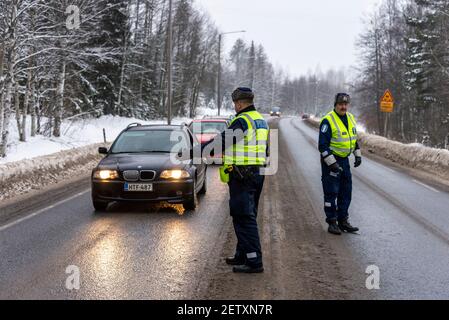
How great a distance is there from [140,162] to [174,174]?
2.06 feet

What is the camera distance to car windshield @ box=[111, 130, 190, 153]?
912cm

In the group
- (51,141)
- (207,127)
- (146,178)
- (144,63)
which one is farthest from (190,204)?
(144,63)

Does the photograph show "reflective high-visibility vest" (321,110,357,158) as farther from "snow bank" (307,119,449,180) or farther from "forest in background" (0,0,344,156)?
"forest in background" (0,0,344,156)

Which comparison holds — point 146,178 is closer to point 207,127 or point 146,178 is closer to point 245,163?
point 245,163

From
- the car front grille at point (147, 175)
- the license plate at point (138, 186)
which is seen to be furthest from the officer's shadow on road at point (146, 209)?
the car front grille at point (147, 175)

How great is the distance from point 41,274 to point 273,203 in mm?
5086

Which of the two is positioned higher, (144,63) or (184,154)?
(144,63)

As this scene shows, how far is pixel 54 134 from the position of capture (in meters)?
21.8

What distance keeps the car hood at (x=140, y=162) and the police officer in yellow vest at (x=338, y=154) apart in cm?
259

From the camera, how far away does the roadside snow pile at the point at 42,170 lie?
1026 centimetres

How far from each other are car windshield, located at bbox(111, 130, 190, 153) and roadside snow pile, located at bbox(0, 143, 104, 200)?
2.58 m

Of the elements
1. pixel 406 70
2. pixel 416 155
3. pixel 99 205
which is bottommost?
pixel 99 205

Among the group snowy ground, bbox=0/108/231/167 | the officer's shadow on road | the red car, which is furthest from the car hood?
the red car

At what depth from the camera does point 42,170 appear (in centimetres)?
1196
